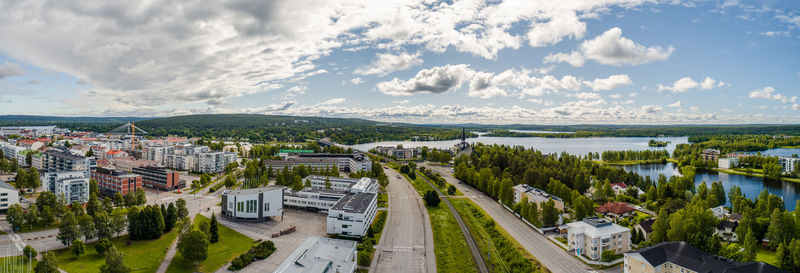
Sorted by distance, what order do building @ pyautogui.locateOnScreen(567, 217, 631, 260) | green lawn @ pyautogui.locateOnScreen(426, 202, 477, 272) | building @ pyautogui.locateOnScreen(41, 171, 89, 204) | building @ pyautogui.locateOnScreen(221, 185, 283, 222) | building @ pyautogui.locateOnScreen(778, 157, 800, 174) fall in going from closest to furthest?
green lawn @ pyautogui.locateOnScreen(426, 202, 477, 272) < building @ pyautogui.locateOnScreen(567, 217, 631, 260) < building @ pyautogui.locateOnScreen(221, 185, 283, 222) < building @ pyautogui.locateOnScreen(41, 171, 89, 204) < building @ pyautogui.locateOnScreen(778, 157, 800, 174)

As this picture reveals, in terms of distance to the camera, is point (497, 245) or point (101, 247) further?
point (497, 245)

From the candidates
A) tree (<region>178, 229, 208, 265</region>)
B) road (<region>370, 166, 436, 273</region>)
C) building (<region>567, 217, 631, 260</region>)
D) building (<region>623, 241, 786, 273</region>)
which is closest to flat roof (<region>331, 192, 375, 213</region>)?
road (<region>370, 166, 436, 273</region>)

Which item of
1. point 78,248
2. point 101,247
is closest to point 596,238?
point 101,247

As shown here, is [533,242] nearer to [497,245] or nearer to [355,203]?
[497,245]

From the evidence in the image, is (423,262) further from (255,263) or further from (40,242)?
(40,242)

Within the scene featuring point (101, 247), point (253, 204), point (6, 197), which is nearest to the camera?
point (101, 247)

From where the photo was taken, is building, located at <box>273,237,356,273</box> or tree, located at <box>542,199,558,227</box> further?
tree, located at <box>542,199,558,227</box>

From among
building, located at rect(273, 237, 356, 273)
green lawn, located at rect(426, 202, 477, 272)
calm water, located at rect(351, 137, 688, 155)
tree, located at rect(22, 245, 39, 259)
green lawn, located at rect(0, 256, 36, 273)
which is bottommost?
green lawn, located at rect(426, 202, 477, 272)

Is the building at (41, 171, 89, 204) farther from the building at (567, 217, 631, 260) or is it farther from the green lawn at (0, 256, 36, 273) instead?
the building at (567, 217, 631, 260)
